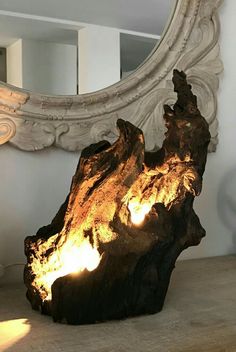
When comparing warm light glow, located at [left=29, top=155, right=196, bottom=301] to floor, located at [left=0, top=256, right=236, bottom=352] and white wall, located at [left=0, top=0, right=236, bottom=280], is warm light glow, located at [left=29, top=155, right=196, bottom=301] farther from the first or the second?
white wall, located at [left=0, top=0, right=236, bottom=280]

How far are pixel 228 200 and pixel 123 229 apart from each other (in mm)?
593

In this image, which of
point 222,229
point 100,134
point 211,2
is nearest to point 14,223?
point 100,134

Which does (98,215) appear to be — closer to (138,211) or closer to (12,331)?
(138,211)

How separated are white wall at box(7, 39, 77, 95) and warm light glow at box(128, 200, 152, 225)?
0.36 meters

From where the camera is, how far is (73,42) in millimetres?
992

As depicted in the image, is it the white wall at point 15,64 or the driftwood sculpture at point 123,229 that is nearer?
the driftwood sculpture at point 123,229

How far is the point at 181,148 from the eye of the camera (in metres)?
0.77

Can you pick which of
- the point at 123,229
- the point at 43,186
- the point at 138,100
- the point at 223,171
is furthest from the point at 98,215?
the point at 223,171

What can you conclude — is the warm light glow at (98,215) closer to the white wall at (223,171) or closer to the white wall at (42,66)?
the white wall at (42,66)

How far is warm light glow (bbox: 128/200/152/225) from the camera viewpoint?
74 centimetres

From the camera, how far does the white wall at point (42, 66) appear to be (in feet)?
3.13

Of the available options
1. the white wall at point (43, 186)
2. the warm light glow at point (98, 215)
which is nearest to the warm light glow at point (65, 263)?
the warm light glow at point (98, 215)

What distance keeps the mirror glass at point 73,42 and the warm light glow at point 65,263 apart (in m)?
0.38

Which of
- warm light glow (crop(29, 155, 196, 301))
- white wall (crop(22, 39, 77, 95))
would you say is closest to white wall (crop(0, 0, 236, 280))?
white wall (crop(22, 39, 77, 95))
